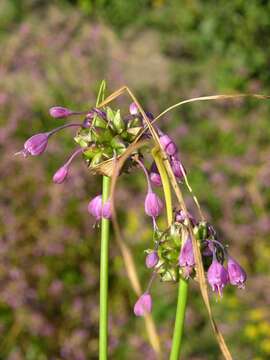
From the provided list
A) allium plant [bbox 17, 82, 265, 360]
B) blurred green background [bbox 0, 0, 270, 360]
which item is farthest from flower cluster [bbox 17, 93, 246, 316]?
blurred green background [bbox 0, 0, 270, 360]

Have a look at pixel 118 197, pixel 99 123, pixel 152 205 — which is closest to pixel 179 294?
pixel 152 205

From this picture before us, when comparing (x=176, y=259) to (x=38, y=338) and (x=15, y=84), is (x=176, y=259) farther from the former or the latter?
(x=15, y=84)

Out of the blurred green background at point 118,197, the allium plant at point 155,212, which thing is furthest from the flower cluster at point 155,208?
the blurred green background at point 118,197

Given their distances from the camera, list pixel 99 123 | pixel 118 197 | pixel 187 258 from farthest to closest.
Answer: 1. pixel 118 197
2. pixel 99 123
3. pixel 187 258

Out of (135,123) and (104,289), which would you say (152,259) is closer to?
(104,289)

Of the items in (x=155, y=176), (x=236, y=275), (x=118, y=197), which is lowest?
(x=118, y=197)

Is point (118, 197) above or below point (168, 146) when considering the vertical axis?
below
